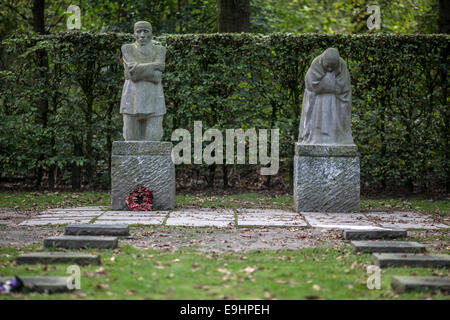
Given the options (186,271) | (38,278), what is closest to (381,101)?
(186,271)

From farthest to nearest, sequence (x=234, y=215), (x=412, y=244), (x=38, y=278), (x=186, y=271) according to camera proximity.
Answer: (x=234, y=215), (x=412, y=244), (x=186, y=271), (x=38, y=278)

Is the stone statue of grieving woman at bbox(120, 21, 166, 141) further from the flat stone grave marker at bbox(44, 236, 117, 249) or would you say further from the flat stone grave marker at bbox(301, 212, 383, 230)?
the flat stone grave marker at bbox(44, 236, 117, 249)

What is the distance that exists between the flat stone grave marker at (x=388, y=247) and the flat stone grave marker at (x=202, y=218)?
2.30 metres

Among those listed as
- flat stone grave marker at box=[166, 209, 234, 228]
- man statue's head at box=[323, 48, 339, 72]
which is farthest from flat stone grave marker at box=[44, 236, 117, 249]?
man statue's head at box=[323, 48, 339, 72]

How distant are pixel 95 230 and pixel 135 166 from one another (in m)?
Result: 2.75

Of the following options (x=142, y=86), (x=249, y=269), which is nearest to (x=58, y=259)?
(x=249, y=269)

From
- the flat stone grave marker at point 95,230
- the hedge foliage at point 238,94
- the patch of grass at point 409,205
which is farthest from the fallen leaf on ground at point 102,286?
the hedge foliage at point 238,94

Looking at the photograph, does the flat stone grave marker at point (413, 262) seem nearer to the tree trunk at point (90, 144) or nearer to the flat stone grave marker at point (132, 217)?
the flat stone grave marker at point (132, 217)

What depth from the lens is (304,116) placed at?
9.88m

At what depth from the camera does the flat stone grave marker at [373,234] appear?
7.14m

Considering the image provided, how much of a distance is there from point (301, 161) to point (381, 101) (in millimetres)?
3243

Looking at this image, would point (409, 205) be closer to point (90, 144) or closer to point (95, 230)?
point (95, 230)

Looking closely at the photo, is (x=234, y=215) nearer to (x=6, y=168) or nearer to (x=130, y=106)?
(x=130, y=106)

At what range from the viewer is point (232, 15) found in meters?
13.7
